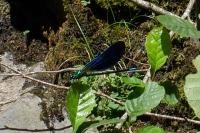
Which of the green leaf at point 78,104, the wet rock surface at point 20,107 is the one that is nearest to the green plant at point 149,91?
the green leaf at point 78,104

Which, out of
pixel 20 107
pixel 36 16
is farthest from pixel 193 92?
pixel 36 16

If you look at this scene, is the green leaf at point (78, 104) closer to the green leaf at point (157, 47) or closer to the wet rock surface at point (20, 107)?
the green leaf at point (157, 47)

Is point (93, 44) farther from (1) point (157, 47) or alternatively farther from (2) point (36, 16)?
(1) point (157, 47)

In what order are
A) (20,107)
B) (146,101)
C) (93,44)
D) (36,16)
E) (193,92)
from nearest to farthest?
(146,101), (193,92), (20,107), (93,44), (36,16)

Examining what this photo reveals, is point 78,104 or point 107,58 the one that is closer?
point 78,104

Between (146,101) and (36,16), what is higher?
(146,101)

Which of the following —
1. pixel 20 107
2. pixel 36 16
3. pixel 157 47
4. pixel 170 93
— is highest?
pixel 157 47
